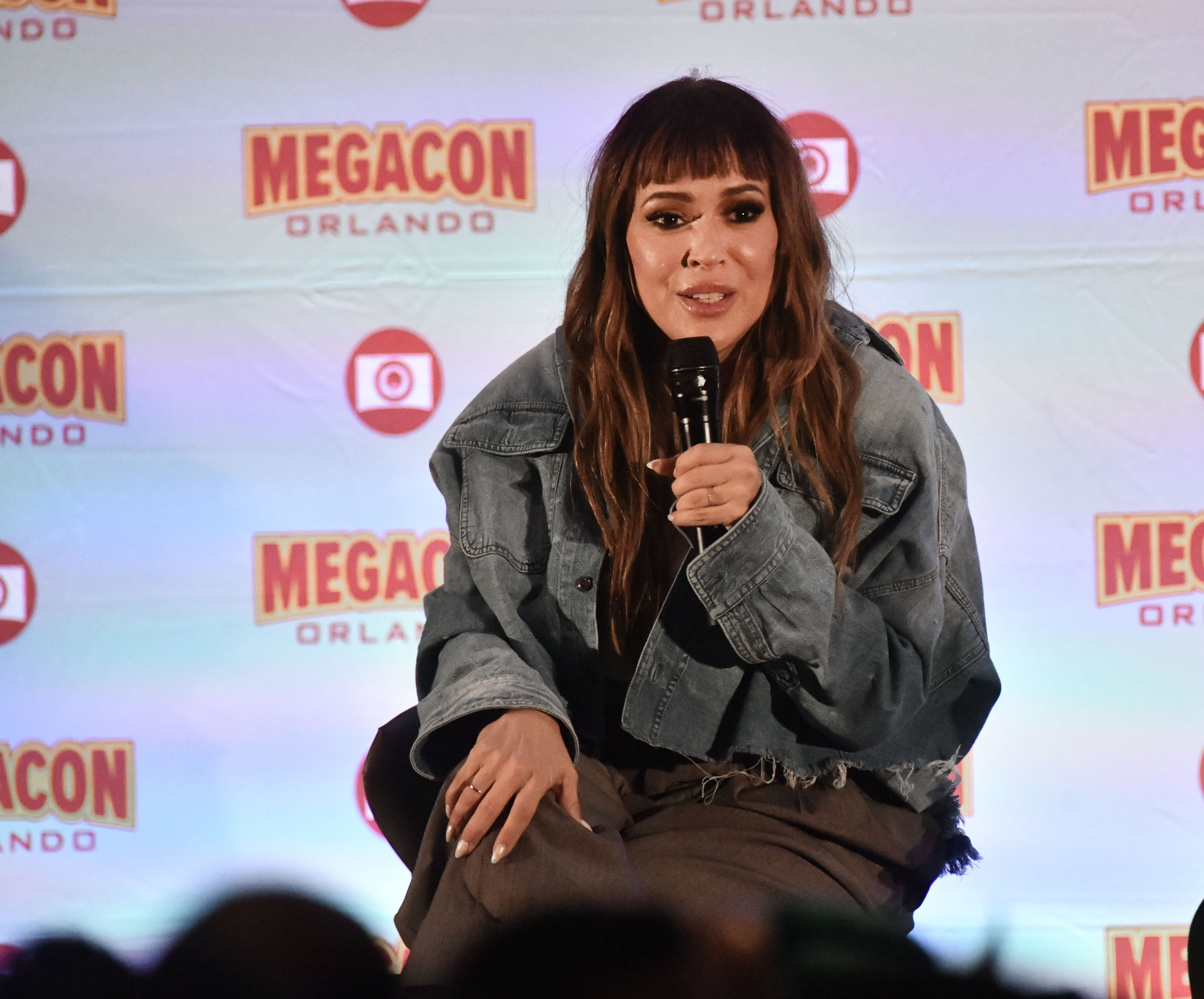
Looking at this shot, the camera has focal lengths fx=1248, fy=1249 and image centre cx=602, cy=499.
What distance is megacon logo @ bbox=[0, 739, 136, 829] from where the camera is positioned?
2084 millimetres

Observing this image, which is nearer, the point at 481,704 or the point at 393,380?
the point at 481,704

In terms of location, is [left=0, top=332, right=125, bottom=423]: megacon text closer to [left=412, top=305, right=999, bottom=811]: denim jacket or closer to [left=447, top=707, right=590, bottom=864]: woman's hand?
[left=412, top=305, right=999, bottom=811]: denim jacket

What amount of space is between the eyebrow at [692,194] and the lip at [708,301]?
9 cm

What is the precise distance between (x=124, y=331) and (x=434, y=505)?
0.59 metres

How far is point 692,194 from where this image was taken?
1265 millimetres

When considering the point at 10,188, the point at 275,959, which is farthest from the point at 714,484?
A: the point at 10,188

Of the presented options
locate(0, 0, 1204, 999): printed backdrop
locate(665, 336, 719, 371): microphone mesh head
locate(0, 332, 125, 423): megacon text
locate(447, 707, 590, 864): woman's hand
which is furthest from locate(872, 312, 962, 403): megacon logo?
locate(0, 332, 125, 423): megacon text

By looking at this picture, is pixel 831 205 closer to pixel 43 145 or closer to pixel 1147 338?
pixel 1147 338

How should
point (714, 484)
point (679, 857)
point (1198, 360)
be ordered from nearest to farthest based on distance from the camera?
point (714, 484) → point (679, 857) → point (1198, 360)

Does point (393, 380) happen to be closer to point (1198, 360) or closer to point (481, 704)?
point (481, 704)

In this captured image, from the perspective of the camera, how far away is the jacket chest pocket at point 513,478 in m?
1.31

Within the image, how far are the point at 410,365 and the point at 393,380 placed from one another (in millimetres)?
38

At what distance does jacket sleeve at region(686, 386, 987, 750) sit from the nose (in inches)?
9.5

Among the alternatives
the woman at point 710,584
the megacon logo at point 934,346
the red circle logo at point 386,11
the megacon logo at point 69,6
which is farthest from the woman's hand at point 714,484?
the megacon logo at point 69,6
